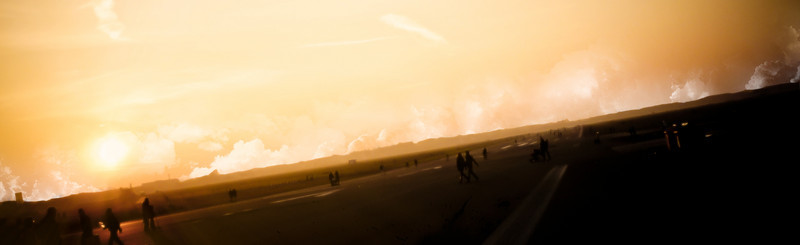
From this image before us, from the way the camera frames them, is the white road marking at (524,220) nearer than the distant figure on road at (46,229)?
Yes

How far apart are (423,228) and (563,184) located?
925cm

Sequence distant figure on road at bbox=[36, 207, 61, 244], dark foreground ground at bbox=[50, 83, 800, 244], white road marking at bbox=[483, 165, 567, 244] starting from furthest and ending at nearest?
distant figure on road at bbox=[36, 207, 61, 244] < white road marking at bbox=[483, 165, 567, 244] < dark foreground ground at bbox=[50, 83, 800, 244]

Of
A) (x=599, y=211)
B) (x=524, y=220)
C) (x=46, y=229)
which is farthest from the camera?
(x=46, y=229)

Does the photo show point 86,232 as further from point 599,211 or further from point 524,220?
point 599,211

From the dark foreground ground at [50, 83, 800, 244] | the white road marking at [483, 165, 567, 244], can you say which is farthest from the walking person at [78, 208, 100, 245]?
the white road marking at [483, 165, 567, 244]

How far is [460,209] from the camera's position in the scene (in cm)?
1930

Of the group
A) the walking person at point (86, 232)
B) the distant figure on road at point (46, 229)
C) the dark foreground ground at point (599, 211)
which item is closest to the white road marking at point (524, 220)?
the dark foreground ground at point (599, 211)

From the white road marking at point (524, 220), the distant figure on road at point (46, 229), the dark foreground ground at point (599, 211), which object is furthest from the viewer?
the distant figure on road at point (46, 229)

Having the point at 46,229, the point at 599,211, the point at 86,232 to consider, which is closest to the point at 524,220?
the point at 599,211

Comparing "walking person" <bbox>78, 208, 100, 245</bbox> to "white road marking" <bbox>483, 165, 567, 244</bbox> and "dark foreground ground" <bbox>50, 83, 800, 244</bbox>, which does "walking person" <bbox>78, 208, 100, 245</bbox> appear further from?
"white road marking" <bbox>483, 165, 567, 244</bbox>

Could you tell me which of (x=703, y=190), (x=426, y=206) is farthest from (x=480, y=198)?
(x=703, y=190)

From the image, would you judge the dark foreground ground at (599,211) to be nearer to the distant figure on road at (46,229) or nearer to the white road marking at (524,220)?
the white road marking at (524,220)

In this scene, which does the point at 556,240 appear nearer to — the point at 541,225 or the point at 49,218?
the point at 541,225

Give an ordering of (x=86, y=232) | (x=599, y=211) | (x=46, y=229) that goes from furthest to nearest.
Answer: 1. (x=86, y=232)
2. (x=46, y=229)
3. (x=599, y=211)
